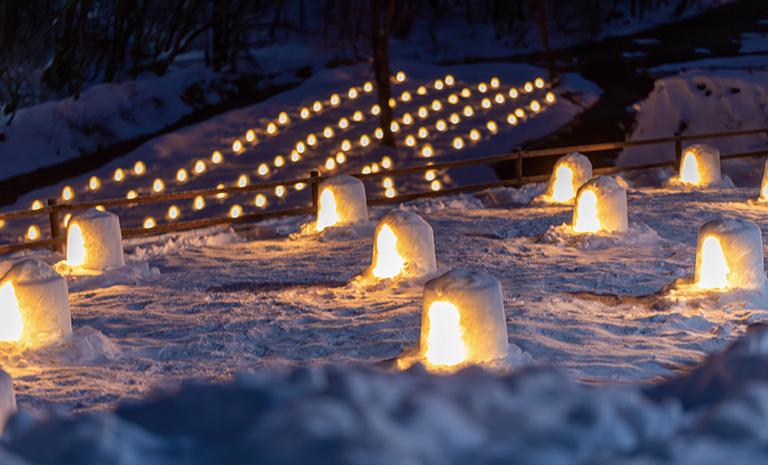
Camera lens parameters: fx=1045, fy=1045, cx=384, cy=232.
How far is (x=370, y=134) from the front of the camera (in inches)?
898

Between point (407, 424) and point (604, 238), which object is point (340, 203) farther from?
point (407, 424)

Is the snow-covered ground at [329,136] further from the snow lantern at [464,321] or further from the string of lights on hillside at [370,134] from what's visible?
the snow lantern at [464,321]

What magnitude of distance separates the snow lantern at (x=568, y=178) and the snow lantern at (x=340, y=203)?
362 cm

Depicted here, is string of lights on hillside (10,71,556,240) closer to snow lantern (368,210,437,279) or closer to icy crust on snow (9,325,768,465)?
snow lantern (368,210,437,279)

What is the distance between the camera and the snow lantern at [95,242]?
1120 cm

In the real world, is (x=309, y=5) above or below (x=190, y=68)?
above

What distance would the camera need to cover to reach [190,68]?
85.3 ft

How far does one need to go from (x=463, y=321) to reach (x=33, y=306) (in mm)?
3476

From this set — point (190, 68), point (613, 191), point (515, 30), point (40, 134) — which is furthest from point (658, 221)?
point (515, 30)

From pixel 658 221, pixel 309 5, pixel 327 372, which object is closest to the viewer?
pixel 327 372

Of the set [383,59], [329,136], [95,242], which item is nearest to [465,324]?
[95,242]

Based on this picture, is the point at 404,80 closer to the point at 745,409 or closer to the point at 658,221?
the point at 658,221

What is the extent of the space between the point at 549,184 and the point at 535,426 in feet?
43.6

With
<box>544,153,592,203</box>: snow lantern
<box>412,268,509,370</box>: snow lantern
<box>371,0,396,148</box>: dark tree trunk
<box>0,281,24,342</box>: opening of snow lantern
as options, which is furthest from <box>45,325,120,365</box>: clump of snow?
<box>371,0,396,148</box>: dark tree trunk
